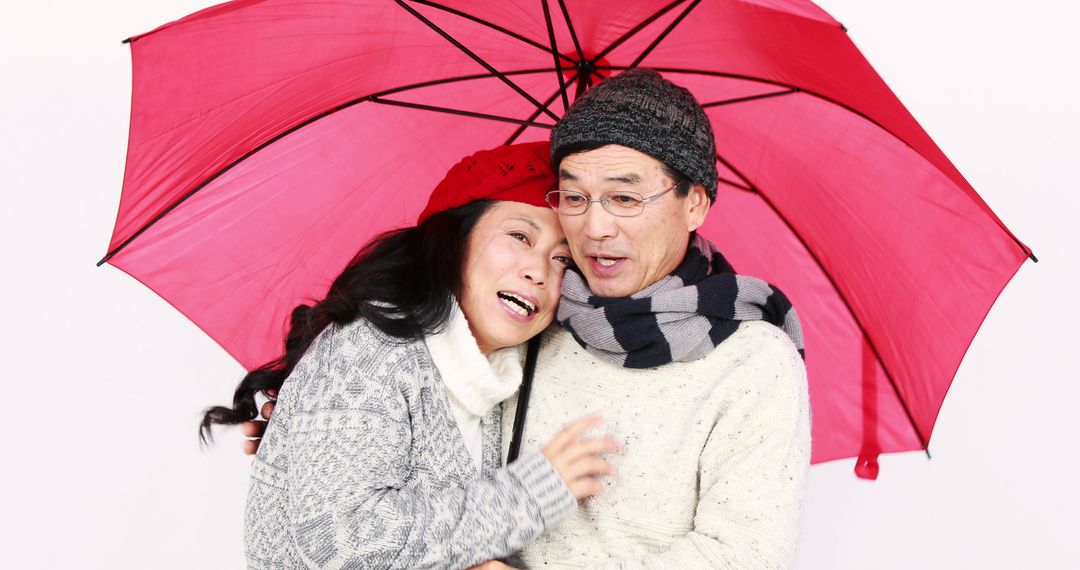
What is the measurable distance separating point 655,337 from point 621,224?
10.1 inches

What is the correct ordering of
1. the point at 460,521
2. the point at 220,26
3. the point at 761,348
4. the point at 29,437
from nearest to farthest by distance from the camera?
the point at 460,521 < the point at 761,348 < the point at 220,26 < the point at 29,437

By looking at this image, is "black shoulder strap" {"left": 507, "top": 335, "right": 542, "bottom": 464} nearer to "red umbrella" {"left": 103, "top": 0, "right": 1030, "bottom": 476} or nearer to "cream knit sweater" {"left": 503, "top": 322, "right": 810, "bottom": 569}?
"cream knit sweater" {"left": 503, "top": 322, "right": 810, "bottom": 569}

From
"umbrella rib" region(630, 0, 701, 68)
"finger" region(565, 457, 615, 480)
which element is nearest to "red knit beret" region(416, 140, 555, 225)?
"umbrella rib" region(630, 0, 701, 68)

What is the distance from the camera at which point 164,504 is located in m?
3.88

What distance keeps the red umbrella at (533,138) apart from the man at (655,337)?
282 mm

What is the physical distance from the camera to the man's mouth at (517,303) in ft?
7.67

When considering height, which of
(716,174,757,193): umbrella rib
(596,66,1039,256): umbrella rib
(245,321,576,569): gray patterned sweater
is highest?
(596,66,1039,256): umbrella rib

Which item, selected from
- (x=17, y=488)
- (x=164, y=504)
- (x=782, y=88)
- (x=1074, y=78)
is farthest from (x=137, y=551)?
(x=1074, y=78)

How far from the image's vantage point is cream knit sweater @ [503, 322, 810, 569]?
6.75 feet

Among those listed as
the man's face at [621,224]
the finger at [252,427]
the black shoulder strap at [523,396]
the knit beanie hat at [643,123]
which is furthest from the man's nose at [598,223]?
the finger at [252,427]

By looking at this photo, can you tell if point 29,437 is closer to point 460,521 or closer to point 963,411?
point 460,521

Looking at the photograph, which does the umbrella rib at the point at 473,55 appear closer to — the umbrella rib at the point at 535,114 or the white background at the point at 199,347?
the umbrella rib at the point at 535,114

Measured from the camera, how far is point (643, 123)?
2.23 m

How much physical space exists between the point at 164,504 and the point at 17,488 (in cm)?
52
